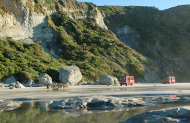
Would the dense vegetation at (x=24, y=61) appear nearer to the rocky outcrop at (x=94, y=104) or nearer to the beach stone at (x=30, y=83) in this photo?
the beach stone at (x=30, y=83)

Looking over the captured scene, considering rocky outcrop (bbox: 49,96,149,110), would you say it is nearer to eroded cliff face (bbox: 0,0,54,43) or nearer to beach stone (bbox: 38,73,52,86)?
beach stone (bbox: 38,73,52,86)

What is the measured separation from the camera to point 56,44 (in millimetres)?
52125

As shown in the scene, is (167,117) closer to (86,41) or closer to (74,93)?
(74,93)

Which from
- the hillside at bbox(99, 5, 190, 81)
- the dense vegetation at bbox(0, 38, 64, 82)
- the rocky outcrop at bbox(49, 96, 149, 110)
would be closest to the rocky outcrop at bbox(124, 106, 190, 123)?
the rocky outcrop at bbox(49, 96, 149, 110)

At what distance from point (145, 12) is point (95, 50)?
5111 centimetres

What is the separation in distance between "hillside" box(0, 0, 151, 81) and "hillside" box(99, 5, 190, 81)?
10677mm

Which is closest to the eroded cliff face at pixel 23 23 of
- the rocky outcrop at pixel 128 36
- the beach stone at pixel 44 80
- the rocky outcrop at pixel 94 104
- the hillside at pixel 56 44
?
the hillside at pixel 56 44

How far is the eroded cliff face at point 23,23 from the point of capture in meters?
45.2

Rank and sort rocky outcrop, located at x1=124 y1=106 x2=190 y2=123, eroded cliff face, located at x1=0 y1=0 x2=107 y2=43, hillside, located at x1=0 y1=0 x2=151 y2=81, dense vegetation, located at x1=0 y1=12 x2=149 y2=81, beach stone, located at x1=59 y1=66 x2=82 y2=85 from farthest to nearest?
eroded cliff face, located at x1=0 y1=0 x2=107 y2=43 → hillside, located at x1=0 y1=0 x2=151 y2=81 → dense vegetation, located at x1=0 y1=12 x2=149 y2=81 → beach stone, located at x1=59 y1=66 x2=82 y2=85 → rocky outcrop, located at x1=124 y1=106 x2=190 y2=123

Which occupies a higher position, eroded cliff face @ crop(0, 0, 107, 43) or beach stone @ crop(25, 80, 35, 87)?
eroded cliff face @ crop(0, 0, 107, 43)

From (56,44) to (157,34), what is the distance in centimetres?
4222

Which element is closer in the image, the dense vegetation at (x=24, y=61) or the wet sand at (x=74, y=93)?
the wet sand at (x=74, y=93)

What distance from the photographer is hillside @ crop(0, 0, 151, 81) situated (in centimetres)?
3950

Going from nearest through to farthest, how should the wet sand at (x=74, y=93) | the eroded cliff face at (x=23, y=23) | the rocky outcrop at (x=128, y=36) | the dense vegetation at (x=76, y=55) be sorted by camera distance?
1. the wet sand at (x=74, y=93)
2. the dense vegetation at (x=76, y=55)
3. the eroded cliff face at (x=23, y=23)
4. the rocky outcrop at (x=128, y=36)
